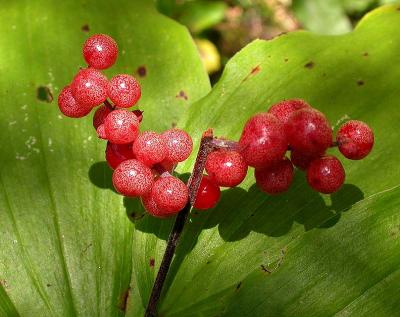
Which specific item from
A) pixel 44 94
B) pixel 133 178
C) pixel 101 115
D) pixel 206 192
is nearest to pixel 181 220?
pixel 206 192

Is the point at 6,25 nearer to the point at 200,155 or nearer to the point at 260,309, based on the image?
the point at 200,155

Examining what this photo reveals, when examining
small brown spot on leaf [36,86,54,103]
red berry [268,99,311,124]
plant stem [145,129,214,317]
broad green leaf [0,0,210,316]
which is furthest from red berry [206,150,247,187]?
small brown spot on leaf [36,86,54,103]

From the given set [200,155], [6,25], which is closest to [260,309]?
[200,155]

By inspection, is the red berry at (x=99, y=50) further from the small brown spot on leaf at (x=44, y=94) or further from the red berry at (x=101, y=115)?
the small brown spot on leaf at (x=44, y=94)

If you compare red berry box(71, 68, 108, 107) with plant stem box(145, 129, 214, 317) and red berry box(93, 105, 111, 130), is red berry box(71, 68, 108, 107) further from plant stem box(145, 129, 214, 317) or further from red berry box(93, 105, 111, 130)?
plant stem box(145, 129, 214, 317)

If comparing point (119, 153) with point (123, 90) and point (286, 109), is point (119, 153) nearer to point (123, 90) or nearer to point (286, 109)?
point (123, 90)

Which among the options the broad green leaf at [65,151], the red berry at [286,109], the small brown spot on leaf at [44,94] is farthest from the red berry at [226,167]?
the small brown spot on leaf at [44,94]

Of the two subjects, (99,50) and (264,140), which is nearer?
(264,140)
